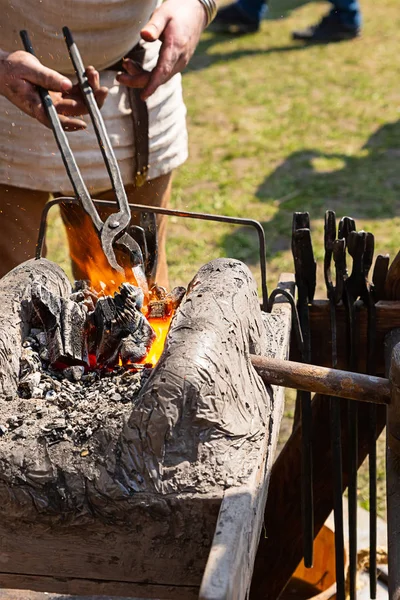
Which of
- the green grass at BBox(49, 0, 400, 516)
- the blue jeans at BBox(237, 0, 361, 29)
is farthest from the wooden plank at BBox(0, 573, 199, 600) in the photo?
the blue jeans at BBox(237, 0, 361, 29)

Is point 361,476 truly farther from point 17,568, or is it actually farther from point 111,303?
point 17,568

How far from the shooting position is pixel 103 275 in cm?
198

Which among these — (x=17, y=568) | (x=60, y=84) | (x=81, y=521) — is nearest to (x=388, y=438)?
(x=81, y=521)

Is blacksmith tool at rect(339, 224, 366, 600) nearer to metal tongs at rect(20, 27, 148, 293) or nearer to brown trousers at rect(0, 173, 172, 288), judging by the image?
metal tongs at rect(20, 27, 148, 293)

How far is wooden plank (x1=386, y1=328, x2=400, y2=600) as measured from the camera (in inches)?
54.9

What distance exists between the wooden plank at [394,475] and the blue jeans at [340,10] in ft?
22.2

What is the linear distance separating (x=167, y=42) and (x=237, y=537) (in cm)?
148

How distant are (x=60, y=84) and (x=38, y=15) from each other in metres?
0.40

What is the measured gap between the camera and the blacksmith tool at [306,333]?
1847 mm

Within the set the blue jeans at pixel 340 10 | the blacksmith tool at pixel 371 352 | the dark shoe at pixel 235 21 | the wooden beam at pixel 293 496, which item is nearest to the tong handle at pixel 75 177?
the blacksmith tool at pixel 371 352

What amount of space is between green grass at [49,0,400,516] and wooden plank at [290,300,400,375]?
89 centimetres

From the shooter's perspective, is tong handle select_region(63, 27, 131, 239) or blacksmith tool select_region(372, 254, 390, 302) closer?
tong handle select_region(63, 27, 131, 239)

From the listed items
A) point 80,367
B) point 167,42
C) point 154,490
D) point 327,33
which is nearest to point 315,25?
point 327,33

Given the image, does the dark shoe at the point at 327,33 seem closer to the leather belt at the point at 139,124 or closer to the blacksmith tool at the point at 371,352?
the leather belt at the point at 139,124
